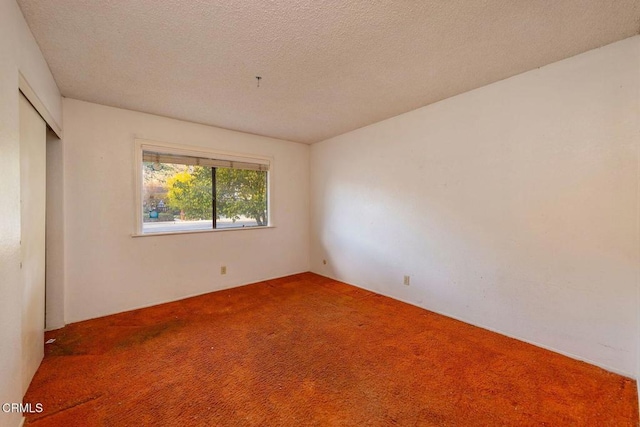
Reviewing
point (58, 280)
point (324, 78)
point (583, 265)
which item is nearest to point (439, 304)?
point (583, 265)

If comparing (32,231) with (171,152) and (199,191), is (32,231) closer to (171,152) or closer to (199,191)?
(171,152)

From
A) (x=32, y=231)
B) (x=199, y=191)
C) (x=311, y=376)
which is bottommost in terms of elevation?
(x=311, y=376)

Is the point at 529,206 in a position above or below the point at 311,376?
above

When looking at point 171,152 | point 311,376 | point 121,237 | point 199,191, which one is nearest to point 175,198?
point 199,191

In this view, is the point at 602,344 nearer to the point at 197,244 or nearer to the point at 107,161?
the point at 197,244

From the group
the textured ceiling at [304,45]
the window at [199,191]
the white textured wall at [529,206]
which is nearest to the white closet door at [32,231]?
the textured ceiling at [304,45]

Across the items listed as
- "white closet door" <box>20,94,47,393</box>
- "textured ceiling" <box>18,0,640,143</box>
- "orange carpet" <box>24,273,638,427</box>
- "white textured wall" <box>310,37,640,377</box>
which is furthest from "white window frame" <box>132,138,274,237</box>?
"white textured wall" <box>310,37,640,377</box>

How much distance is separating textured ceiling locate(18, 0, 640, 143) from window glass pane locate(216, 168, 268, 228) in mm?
1281

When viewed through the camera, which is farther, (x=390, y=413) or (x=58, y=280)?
(x=58, y=280)

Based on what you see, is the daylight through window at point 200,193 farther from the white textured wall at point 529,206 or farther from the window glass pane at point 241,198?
the white textured wall at point 529,206

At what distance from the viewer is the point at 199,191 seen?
12.0 feet

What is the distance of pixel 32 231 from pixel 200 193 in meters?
1.76

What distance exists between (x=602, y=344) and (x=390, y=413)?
1.79m

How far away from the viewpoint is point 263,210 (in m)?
4.36
